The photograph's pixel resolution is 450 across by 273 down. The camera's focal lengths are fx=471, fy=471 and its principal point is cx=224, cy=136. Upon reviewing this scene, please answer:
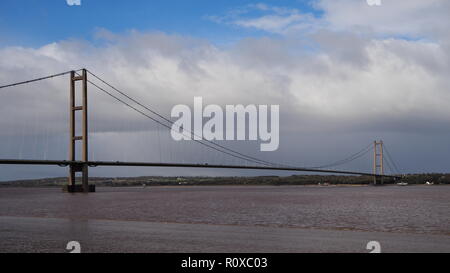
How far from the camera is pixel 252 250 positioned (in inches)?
392

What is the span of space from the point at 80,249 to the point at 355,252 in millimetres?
5806

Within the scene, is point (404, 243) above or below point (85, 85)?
below

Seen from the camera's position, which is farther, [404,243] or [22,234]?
[22,234]

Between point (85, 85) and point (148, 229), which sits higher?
point (85, 85)
